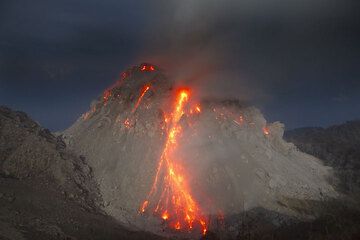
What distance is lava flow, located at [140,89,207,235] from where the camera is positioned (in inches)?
4510

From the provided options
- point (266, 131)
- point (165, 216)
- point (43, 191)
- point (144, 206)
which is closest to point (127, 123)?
point (144, 206)

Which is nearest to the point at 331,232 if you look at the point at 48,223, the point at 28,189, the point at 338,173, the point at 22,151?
the point at 48,223

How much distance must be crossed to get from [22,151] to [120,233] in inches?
1041

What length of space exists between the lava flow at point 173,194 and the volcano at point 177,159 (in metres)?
0.22

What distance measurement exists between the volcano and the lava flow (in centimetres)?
22

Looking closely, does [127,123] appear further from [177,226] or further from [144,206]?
[177,226]

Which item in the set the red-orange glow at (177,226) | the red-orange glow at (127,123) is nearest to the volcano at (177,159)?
the red-orange glow at (177,226)

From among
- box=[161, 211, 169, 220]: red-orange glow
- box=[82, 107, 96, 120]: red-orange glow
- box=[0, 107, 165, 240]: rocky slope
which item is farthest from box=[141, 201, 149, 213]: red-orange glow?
box=[82, 107, 96, 120]: red-orange glow

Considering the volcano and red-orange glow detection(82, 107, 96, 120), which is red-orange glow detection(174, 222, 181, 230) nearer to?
the volcano

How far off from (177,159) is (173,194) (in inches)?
444

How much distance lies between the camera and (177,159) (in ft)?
428

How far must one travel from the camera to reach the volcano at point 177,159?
11826cm

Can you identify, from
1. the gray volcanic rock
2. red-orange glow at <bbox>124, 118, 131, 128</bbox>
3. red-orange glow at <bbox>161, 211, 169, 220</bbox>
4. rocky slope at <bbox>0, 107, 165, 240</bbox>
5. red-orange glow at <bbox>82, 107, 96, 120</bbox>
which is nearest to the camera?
rocky slope at <bbox>0, 107, 165, 240</bbox>

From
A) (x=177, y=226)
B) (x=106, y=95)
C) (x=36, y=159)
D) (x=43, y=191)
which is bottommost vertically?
(x=43, y=191)
